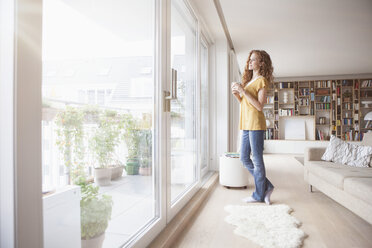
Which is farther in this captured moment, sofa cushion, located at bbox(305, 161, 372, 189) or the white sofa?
sofa cushion, located at bbox(305, 161, 372, 189)

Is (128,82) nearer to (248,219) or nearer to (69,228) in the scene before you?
(69,228)

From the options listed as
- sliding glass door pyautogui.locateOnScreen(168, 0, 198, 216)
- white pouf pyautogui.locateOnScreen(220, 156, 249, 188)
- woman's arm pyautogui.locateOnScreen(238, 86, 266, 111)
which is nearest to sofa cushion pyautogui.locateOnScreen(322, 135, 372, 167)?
white pouf pyautogui.locateOnScreen(220, 156, 249, 188)

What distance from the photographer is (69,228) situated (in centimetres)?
A: 100

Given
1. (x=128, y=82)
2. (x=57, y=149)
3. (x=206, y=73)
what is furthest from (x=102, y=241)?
(x=206, y=73)

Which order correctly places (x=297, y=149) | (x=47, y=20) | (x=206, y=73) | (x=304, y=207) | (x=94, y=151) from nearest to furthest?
1. (x=47, y=20)
2. (x=94, y=151)
3. (x=304, y=207)
4. (x=206, y=73)
5. (x=297, y=149)

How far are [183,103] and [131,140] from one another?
1313 mm

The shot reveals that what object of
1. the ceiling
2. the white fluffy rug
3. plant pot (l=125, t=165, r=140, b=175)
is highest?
the ceiling

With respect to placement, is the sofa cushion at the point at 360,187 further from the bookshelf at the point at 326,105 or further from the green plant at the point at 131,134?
the bookshelf at the point at 326,105

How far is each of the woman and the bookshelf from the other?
5.74m

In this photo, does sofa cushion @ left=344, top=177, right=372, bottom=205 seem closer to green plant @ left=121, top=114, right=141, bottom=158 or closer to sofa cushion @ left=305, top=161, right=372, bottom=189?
sofa cushion @ left=305, top=161, right=372, bottom=189

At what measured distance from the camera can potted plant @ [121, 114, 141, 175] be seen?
1.46m

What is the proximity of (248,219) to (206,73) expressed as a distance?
262 centimetres

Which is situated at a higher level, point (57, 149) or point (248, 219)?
point (57, 149)

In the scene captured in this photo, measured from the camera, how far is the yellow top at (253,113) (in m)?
2.56
